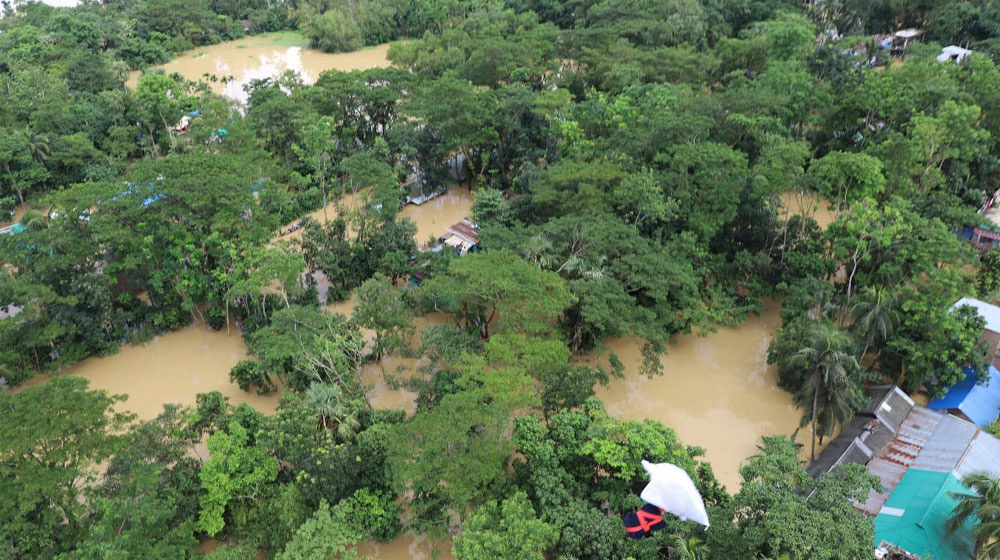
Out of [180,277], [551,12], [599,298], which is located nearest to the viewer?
[599,298]

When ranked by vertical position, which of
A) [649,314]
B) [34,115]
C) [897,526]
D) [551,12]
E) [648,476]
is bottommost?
[897,526]

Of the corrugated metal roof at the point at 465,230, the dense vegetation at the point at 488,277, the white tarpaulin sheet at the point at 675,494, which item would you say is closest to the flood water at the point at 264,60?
the dense vegetation at the point at 488,277

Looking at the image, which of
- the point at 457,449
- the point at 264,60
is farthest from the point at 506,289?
the point at 264,60

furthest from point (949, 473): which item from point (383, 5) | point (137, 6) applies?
point (137, 6)

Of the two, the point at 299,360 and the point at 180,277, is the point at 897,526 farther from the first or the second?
the point at 180,277

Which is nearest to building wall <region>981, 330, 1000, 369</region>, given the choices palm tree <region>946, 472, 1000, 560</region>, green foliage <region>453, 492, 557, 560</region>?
palm tree <region>946, 472, 1000, 560</region>

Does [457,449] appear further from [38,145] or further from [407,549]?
[38,145]

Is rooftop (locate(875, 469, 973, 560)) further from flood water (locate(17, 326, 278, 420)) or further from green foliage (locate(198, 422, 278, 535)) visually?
flood water (locate(17, 326, 278, 420))

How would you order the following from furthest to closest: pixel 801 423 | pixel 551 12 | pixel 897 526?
1. pixel 551 12
2. pixel 801 423
3. pixel 897 526
